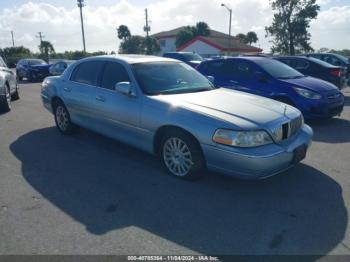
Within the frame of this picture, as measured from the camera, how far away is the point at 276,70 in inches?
319

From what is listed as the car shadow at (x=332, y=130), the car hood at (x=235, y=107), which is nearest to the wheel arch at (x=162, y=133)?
the car hood at (x=235, y=107)

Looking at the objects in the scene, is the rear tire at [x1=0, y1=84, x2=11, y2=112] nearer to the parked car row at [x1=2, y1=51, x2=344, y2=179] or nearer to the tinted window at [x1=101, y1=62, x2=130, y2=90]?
the parked car row at [x1=2, y1=51, x2=344, y2=179]

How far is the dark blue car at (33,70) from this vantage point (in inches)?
860

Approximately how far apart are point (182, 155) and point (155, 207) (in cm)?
88

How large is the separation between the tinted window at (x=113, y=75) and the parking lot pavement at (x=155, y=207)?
1165 millimetres

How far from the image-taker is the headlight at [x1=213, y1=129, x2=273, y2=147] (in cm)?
386

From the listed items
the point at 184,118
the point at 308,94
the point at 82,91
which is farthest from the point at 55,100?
the point at 308,94

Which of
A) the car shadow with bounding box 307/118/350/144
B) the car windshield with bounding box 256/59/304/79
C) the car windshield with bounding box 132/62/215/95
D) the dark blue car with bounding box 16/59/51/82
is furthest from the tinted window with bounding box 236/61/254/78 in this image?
the dark blue car with bounding box 16/59/51/82

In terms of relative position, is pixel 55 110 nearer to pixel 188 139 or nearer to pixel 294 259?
pixel 188 139

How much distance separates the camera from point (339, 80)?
1063cm

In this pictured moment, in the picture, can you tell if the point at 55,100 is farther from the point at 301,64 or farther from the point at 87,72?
the point at 301,64

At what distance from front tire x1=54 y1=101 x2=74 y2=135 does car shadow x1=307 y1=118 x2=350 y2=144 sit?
4.86 meters

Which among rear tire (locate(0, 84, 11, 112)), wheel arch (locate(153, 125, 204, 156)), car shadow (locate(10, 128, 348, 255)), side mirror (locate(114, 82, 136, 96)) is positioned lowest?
car shadow (locate(10, 128, 348, 255))

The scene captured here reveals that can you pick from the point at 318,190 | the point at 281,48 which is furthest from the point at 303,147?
the point at 281,48
